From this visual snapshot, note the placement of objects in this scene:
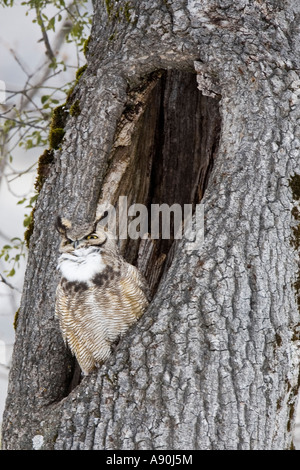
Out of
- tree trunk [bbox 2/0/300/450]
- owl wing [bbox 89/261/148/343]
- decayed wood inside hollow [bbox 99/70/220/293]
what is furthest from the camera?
decayed wood inside hollow [bbox 99/70/220/293]

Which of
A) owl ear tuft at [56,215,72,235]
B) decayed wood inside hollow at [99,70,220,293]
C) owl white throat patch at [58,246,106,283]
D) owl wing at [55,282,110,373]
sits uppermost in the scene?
decayed wood inside hollow at [99,70,220,293]

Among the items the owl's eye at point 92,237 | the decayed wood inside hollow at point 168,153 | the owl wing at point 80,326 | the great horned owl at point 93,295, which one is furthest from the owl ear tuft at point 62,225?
the decayed wood inside hollow at point 168,153

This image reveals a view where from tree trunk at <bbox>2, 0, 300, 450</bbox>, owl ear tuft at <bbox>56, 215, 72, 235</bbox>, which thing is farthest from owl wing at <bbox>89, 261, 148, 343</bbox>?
owl ear tuft at <bbox>56, 215, 72, 235</bbox>

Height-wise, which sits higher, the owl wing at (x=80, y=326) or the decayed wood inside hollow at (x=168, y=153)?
the decayed wood inside hollow at (x=168, y=153)

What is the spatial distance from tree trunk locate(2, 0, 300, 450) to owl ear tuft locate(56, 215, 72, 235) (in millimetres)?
128

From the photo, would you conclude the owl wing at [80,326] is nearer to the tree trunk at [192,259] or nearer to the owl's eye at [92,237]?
the tree trunk at [192,259]

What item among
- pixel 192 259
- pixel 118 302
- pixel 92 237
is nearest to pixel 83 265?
pixel 92 237

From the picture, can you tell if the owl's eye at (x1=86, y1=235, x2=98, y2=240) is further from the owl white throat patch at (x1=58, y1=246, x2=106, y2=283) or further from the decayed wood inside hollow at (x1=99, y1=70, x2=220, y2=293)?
the decayed wood inside hollow at (x1=99, y1=70, x2=220, y2=293)

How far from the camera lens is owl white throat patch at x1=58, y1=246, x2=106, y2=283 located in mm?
2855

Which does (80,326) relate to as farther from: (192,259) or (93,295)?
(192,259)

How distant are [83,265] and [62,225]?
0.77 feet

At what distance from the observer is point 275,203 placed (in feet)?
8.82

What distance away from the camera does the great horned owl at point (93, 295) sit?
9.31 feet

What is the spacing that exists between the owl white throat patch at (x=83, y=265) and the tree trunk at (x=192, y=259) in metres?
0.19
